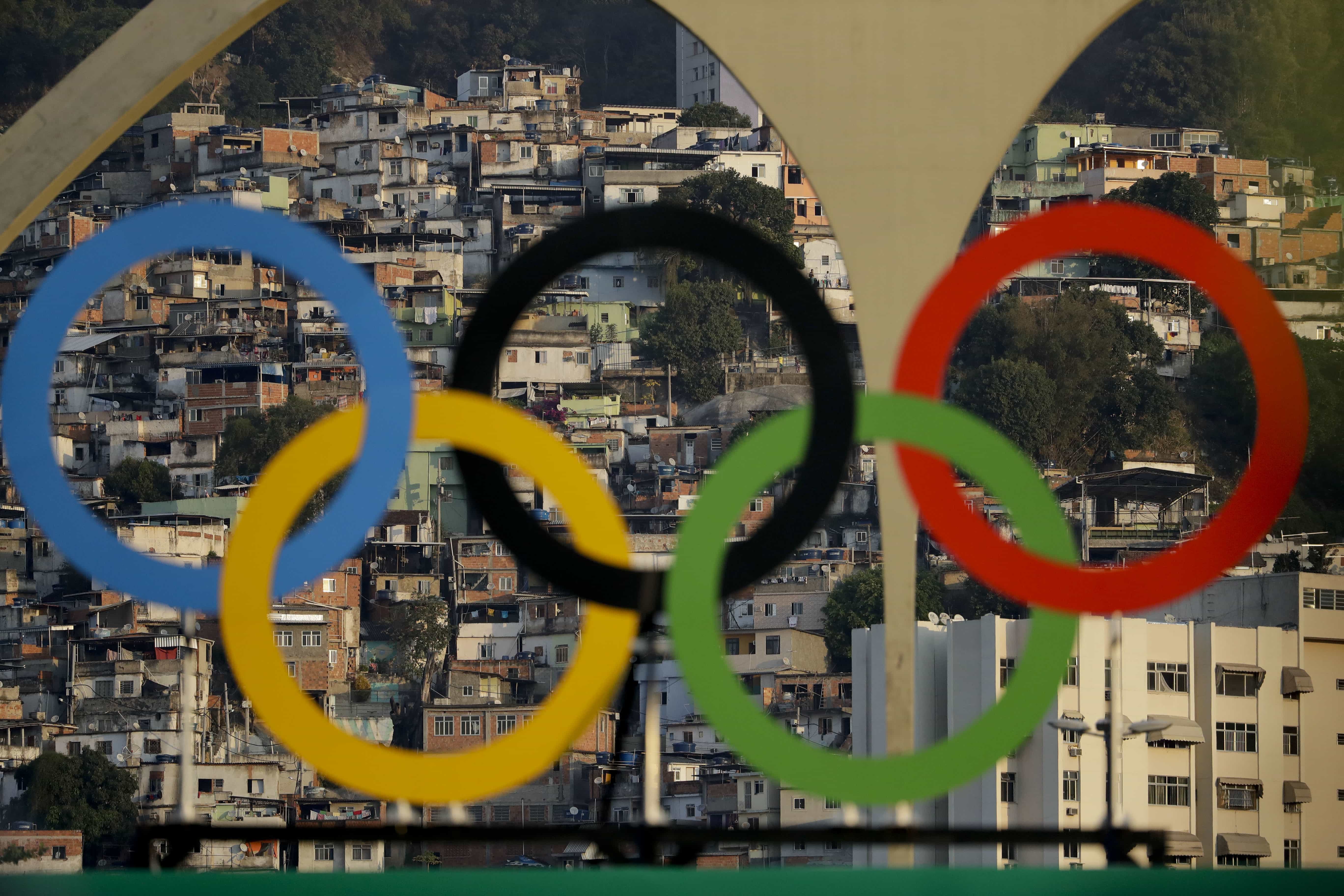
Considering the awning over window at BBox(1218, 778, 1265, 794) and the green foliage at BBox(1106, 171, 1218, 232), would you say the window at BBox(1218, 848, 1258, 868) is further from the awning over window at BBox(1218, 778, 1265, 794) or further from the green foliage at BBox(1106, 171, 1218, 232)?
the green foliage at BBox(1106, 171, 1218, 232)

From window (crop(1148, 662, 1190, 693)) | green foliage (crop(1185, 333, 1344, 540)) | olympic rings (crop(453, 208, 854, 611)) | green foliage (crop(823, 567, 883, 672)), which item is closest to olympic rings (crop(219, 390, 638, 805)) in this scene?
olympic rings (crop(453, 208, 854, 611))

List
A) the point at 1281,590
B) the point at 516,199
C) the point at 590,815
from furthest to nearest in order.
A: the point at 516,199, the point at 590,815, the point at 1281,590

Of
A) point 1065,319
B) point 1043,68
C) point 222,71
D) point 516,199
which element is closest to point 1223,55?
point 1065,319

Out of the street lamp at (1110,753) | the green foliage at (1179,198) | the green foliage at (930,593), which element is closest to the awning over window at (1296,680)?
the green foliage at (930,593)

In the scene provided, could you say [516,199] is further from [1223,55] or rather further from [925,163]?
[925,163]

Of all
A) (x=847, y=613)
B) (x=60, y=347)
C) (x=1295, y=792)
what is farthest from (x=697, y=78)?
(x=60, y=347)

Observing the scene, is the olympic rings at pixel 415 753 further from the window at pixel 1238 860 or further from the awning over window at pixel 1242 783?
the awning over window at pixel 1242 783

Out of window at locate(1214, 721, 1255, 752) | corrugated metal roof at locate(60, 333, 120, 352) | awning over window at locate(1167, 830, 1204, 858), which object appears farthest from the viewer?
corrugated metal roof at locate(60, 333, 120, 352)
